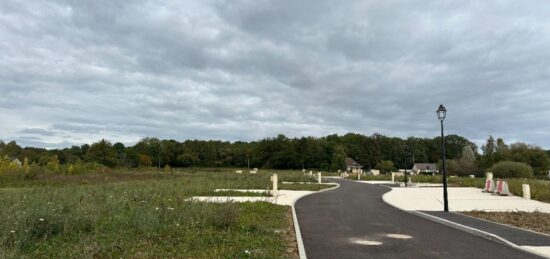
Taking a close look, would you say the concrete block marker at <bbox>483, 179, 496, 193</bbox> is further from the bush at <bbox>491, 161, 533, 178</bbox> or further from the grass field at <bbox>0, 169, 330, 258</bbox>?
the bush at <bbox>491, 161, 533, 178</bbox>

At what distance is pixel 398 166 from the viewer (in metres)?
135

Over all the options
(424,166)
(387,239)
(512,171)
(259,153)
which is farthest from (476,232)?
(424,166)

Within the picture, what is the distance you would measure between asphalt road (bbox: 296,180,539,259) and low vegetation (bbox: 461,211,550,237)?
7.07ft

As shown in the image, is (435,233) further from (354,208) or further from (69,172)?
(69,172)

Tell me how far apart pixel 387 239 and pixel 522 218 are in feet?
20.7

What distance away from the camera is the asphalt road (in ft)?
26.2

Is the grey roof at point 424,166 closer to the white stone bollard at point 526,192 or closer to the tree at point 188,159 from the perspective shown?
the tree at point 188,159

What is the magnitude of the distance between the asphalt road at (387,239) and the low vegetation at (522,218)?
2154 millimetres

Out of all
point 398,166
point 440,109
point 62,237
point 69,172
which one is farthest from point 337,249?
point 398,166

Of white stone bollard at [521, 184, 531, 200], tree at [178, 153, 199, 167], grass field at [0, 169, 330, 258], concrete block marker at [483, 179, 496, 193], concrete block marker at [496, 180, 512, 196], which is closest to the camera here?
grass field at [0, 169, 330, 258]

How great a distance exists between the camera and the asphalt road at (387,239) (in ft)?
26.2

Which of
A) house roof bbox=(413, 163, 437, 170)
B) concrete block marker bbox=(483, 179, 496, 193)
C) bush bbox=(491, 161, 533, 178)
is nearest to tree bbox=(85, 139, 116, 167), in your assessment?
bush bbox=(491, 161, 533, 178)

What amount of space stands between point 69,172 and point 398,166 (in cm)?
11300

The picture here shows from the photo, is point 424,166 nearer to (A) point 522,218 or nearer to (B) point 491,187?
(B) point 491,187
